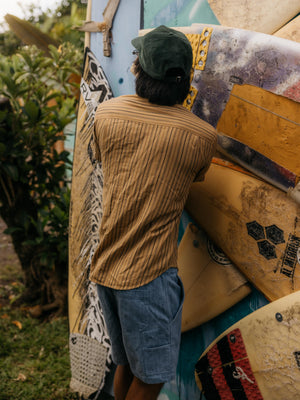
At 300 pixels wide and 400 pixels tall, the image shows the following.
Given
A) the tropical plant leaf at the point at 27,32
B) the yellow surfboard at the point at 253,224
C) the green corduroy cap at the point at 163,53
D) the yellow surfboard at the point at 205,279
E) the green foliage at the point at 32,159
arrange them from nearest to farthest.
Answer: the green corduroy cap at the point at 163,53 → the yellow surfboard at the point at 253,224 → the yellow surfboard at the point at 205,279 → the green foliage at the point at 32,159 → the tropical plant leaf at the point at 27,32

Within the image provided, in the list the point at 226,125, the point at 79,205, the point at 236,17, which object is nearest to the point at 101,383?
the point at 79,205

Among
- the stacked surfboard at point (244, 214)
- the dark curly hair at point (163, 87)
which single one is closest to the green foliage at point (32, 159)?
the stacked surfboard at point (244, 214)

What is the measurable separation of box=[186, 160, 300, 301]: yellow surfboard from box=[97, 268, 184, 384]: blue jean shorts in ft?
0.97

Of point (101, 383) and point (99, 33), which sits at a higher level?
point (99, 33)

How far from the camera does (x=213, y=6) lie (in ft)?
5.39

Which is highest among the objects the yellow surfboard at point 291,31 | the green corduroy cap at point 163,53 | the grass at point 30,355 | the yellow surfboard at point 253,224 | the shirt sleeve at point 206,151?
the yellow surfboard at point 291,31

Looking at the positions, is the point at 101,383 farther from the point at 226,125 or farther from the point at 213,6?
the point at 213,6

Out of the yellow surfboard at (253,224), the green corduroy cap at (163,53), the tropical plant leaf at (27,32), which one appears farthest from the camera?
the tropical plant leaf at (27,32)

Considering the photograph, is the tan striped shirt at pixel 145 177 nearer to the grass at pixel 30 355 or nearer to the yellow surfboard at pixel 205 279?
the yellow surfboard at pixel 205 279

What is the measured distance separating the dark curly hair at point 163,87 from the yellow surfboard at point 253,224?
0.39 metres

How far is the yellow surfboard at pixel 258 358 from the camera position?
1329 millimetres

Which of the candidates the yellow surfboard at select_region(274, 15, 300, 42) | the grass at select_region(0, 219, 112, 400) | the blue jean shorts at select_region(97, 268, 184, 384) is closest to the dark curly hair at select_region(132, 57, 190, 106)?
the yellow surfboard at select_region(274, 15, 300, 42)

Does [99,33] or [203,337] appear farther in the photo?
[99,33]

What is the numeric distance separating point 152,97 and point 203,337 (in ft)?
3.32
